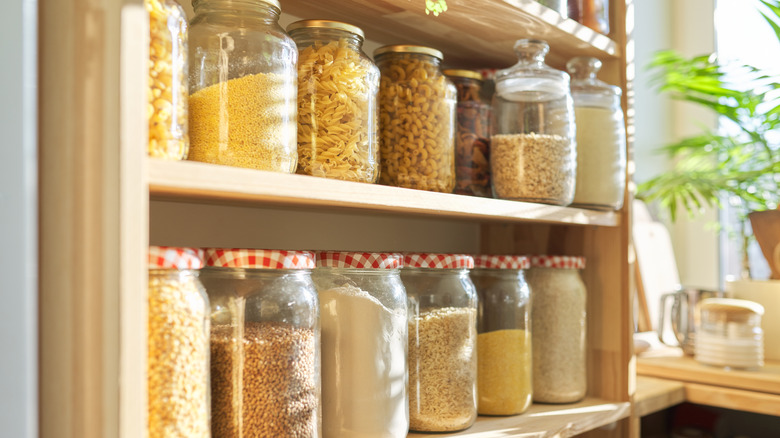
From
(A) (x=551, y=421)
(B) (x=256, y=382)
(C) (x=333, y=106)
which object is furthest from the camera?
(A) (x=551, y=421)

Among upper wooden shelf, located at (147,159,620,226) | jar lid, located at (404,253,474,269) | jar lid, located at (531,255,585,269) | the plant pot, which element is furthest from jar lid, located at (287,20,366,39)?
the plant pot

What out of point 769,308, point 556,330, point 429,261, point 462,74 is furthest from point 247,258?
point 769,308

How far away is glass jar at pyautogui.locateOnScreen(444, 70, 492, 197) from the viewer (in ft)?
3.61

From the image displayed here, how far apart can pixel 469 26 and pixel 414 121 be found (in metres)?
0.23

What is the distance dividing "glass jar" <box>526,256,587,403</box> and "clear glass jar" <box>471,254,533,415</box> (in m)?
0.09

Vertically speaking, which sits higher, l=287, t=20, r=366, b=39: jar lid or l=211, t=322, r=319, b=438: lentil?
l=287, t=20, r=366, b=39: jar lid

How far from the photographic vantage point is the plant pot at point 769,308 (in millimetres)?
1585

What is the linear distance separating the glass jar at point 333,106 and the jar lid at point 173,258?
0.21 meters

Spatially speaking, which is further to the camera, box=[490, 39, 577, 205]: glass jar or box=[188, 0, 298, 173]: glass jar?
box=[490, 39, 577, 205]: glass jar

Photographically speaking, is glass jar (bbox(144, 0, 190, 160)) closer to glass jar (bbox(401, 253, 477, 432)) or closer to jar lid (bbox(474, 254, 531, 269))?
glass jar (bbox(401, 253, 477, 432))

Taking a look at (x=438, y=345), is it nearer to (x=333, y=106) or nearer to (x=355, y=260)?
(x=355, y=260)

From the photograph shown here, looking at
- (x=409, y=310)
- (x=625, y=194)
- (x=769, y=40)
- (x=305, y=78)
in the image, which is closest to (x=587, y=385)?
(x=625, y=194)

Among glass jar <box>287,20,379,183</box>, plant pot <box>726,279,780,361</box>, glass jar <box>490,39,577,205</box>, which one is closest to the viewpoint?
glass jar <box>287,20,379,183</box>

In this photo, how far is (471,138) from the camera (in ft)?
3.65
